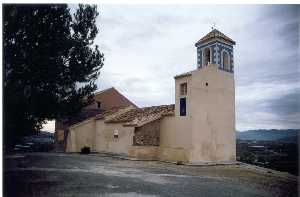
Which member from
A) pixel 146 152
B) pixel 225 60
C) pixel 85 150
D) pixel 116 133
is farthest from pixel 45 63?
pixel 85 150

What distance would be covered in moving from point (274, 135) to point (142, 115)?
9.03m

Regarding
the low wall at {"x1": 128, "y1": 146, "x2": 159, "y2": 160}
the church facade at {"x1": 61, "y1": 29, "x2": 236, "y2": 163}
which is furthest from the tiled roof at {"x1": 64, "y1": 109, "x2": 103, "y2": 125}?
the low wall at {"x1": 128, "y1": 146, "x2": 159, "y2": 160}

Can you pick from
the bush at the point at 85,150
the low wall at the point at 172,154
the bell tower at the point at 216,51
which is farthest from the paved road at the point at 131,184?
the bush at the point at 85,150

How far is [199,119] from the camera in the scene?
48.2 feet

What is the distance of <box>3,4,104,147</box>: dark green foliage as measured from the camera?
25.9 ft

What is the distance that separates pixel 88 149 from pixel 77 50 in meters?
11.4

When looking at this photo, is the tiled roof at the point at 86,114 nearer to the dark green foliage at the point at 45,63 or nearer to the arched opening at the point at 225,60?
the arched opening at the point at 225,60

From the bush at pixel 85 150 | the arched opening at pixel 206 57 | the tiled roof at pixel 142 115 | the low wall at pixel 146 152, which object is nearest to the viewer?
the low wall at pixel 146 152

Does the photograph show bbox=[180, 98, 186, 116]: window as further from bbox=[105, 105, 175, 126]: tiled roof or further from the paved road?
the paved road

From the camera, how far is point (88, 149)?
2008 cm

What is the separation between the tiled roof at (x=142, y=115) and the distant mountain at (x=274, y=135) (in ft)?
17.5

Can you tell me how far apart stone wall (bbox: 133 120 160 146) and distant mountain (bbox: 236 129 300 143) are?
535cm

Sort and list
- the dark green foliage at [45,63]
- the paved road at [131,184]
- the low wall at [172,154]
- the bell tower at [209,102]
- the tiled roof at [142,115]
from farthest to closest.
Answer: the tiled roof at [142,115] < the bell tower at [209,102] < the low wall at [172,154] < the dark green foliage at [45,63] < the paved road at [131,184]

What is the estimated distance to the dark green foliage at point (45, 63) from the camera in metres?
7.88
